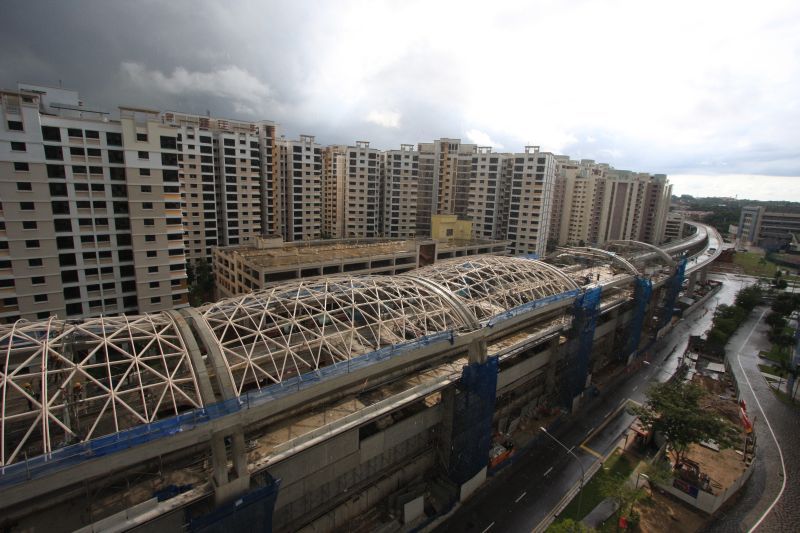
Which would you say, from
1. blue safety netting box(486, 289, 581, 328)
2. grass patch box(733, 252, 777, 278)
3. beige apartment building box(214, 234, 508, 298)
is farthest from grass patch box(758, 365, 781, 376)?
grass patch box(733, 252, 777, 278)

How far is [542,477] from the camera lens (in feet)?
83.8

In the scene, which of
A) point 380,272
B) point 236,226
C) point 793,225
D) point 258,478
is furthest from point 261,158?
point 793,225

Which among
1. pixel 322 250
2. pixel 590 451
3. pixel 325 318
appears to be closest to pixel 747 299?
pixel 590 451

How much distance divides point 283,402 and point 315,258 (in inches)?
1237

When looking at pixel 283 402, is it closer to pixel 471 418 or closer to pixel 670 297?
pixel 471 418

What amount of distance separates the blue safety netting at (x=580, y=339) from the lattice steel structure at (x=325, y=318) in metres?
13.0

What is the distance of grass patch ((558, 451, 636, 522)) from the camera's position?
75.3 feet

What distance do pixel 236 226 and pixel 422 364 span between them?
163ft

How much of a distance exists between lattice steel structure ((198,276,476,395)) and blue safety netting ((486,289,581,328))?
207 centimetres

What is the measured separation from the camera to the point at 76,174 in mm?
32406

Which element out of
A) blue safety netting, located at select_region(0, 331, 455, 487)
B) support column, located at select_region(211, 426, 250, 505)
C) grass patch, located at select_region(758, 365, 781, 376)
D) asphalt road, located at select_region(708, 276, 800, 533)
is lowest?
asphalt road, located at select_region(708, 276, 800, 533)

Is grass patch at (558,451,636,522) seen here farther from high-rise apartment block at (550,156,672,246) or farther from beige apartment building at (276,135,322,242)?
high-rise apartment block at (550,156,672,246)

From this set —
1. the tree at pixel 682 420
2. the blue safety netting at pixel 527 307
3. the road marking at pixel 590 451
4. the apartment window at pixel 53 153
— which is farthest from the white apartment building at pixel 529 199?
the apartment window at pixel 53 153

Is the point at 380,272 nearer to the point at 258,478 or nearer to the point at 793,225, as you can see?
the point at 258,478
